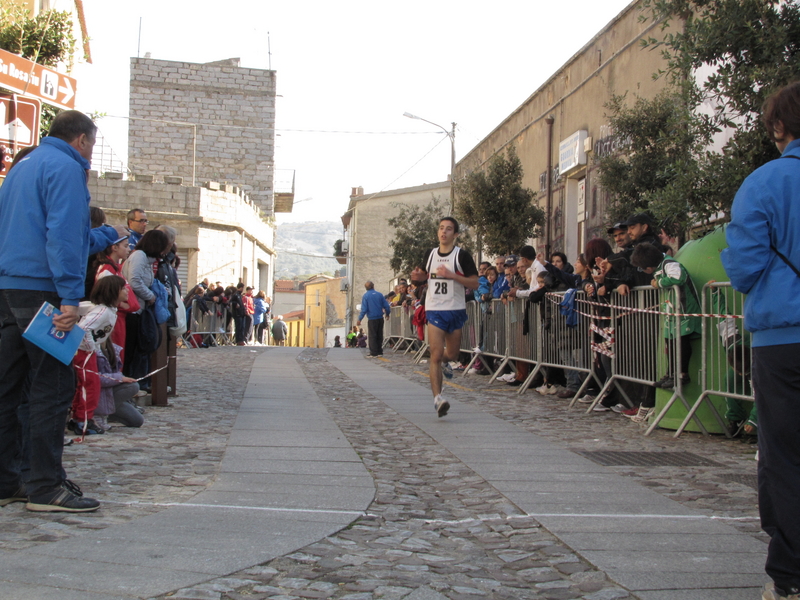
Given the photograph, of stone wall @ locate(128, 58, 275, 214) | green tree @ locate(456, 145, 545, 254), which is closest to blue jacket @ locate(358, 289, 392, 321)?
green tree @ locate(456, 145, 545, 254)

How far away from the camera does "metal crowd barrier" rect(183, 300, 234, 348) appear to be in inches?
942

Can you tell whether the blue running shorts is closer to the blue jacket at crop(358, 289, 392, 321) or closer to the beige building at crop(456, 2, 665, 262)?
the beige building at crop(456, 2, 665, 262)

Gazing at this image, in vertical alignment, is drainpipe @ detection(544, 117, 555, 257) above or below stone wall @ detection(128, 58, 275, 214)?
below

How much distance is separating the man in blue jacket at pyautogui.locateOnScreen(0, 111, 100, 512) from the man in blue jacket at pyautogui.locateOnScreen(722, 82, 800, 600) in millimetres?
3036

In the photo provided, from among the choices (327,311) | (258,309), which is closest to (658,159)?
(258,309)

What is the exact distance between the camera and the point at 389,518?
4.39m

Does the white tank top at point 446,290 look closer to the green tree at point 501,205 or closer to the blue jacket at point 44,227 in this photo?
the blue jacket at point 44,227

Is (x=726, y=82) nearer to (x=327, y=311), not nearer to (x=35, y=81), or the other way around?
(x=35, y=81)

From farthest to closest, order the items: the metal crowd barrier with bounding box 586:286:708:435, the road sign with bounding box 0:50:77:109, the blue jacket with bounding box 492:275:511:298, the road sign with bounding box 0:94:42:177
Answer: the blue jacket with bounding box 492:275:511:298
the road sign with bounding box 0:94:42:177
the road sign with bounding box 0:50:77:109
the metal crowd barrier with bounding box 586:286:708:435

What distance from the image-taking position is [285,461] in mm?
5785

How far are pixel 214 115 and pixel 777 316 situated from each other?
149ft

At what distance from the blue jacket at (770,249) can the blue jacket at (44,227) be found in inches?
119

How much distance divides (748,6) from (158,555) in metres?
6.48

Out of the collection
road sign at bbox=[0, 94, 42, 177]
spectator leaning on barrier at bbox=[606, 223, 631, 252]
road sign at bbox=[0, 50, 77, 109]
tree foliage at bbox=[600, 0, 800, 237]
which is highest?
road sign at bbox=[0, 50, 77, 109]
